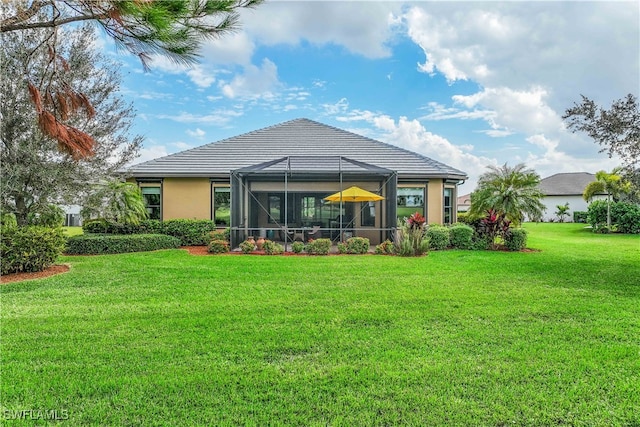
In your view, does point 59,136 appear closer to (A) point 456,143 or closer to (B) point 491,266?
(B) point 491,266

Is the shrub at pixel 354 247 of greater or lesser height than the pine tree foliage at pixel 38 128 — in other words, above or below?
below

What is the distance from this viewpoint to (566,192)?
37.9 m

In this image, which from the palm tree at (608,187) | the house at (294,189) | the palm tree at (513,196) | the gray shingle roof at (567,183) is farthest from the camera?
the gray shingle roof at (567,183)

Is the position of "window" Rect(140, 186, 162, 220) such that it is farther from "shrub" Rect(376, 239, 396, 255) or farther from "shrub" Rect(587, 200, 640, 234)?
"shrub" Rect(587, 200, 640, 234)

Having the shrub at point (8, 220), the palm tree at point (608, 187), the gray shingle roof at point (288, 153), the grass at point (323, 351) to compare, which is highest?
the gray shingle roof at point (288, 153)

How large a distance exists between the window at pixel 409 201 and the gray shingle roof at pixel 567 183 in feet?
94.9

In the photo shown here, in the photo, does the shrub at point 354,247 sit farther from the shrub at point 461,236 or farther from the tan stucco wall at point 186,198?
the tan stucco wall at point 186,198

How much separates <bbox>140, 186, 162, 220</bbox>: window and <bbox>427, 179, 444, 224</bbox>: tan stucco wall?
39.4 ft

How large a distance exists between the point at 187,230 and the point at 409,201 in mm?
9651

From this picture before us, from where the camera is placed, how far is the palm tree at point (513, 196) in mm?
13469

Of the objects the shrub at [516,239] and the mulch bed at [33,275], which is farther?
the shrub at [516,239]

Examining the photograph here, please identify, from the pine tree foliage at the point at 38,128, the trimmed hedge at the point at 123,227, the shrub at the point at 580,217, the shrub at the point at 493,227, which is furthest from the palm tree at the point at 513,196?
the shrub at the point at 580,217

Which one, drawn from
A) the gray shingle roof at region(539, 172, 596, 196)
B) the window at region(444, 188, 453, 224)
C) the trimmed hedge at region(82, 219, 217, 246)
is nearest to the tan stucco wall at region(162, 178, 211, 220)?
the trimmed hedge at region(82, 219, 217, 246)

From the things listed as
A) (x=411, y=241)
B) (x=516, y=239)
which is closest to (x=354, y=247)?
(x=411, y=241)
